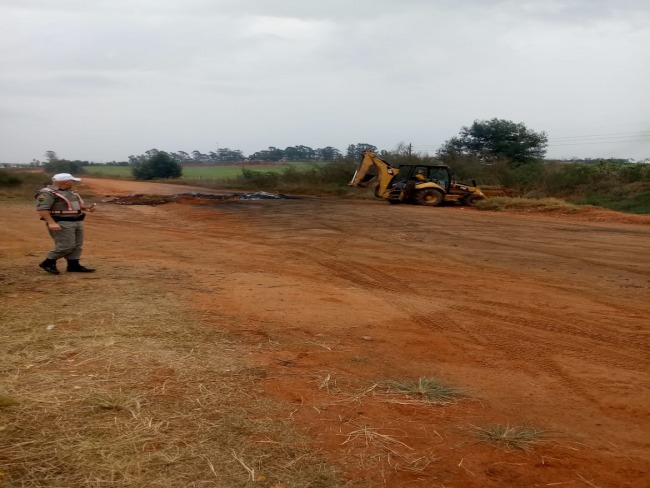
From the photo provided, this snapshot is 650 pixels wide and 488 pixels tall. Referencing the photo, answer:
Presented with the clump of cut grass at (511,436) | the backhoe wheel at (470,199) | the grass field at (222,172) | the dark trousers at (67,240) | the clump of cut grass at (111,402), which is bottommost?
the clump of cut grass at (511,436)

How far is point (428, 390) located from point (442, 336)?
1.76m

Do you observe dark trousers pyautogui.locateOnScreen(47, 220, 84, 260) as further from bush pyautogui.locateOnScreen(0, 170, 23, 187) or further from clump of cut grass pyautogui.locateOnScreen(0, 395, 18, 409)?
bush pyautogui.locateOnScreen(0, 170, 23, 187)

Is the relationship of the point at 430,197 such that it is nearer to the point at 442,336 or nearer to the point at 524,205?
the point at 524,205

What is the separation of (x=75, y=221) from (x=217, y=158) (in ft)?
309

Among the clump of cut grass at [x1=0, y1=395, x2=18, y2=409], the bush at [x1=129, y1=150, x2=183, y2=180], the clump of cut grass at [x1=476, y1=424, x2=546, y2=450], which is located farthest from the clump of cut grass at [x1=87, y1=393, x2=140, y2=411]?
the bush at [x1=129, y1=150, x2=183, y2=180]

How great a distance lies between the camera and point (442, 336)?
6555mm

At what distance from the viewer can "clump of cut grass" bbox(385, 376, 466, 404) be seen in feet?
15.6

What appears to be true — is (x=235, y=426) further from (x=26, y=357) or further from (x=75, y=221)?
(x=75, y=221)

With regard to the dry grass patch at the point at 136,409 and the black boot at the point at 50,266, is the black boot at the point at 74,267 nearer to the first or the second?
the black boot at the point at 50,266

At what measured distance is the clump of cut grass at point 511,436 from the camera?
402cm

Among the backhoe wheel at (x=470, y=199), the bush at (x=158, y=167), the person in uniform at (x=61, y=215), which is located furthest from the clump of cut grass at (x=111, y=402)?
the bush at (x=158, y=167)

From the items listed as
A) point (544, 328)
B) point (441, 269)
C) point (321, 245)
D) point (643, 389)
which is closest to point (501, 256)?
point (441, 269)

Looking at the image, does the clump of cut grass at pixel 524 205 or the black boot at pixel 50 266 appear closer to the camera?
the black boot at pixel 50 266

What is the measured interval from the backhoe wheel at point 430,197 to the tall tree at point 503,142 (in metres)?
17.9
